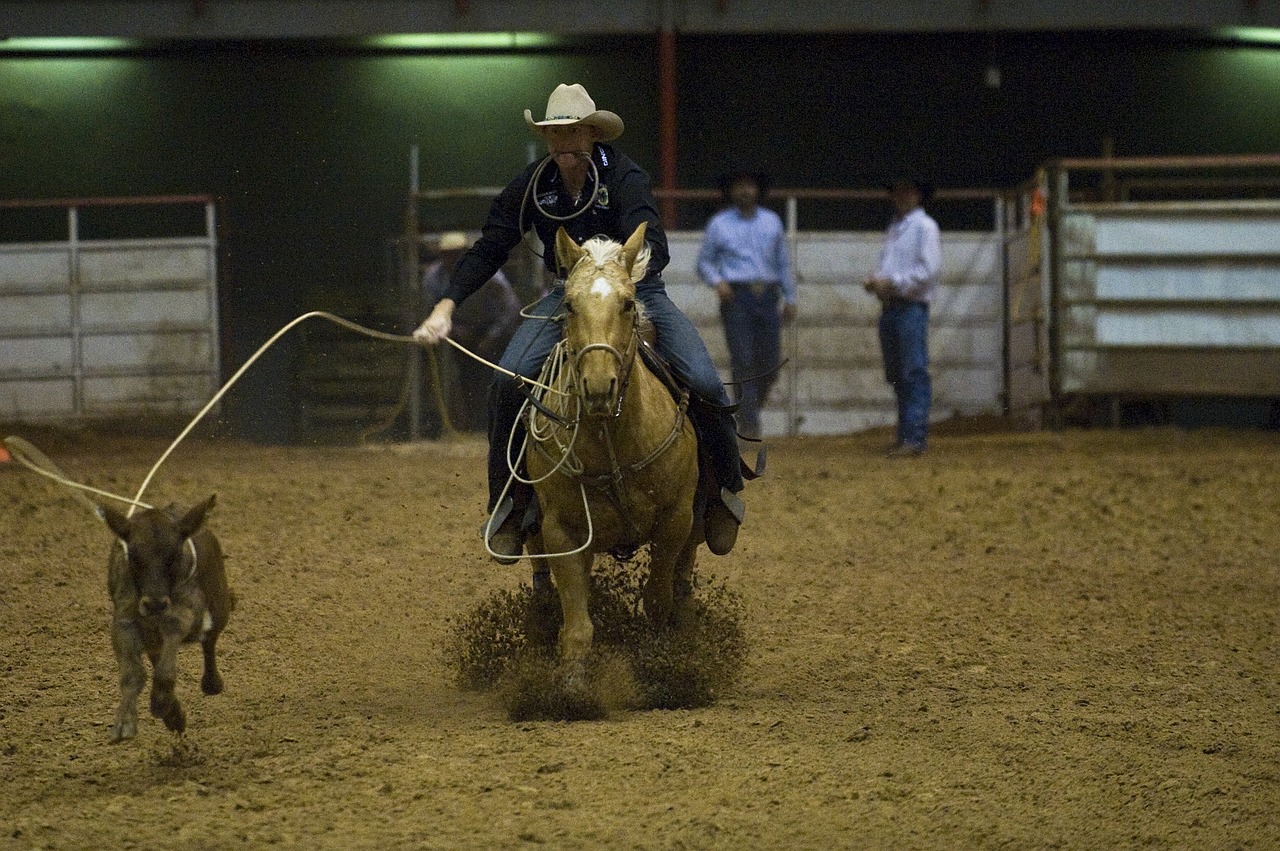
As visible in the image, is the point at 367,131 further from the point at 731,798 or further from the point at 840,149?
the point at 731,798

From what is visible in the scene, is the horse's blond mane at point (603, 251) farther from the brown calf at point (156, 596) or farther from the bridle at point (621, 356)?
the brown calf at point (156, 596)

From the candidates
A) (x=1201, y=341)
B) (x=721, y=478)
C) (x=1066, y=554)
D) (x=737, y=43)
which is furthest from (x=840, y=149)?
(x=721, y=478)

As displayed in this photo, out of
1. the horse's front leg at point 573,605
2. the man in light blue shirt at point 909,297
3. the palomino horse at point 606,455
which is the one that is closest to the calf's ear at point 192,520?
the palomino horse at point 606,455

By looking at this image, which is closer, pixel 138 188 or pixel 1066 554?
pixel 1066 554

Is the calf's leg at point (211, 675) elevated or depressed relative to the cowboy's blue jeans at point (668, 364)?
depressed

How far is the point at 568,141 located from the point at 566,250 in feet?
1.99

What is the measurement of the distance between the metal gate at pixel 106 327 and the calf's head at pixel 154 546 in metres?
11.4

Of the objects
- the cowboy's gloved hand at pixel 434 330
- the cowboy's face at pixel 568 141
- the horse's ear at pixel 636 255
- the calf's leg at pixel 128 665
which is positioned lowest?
the calf's leg at pixel 128 665

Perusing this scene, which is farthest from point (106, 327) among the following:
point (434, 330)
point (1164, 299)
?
point (434, 330)

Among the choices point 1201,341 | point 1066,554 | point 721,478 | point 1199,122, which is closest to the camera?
point 721,478

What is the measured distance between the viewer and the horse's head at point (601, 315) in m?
5.25

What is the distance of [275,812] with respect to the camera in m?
4.50

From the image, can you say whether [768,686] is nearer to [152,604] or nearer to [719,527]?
[719,527]

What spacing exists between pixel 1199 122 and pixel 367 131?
8.89 metres
